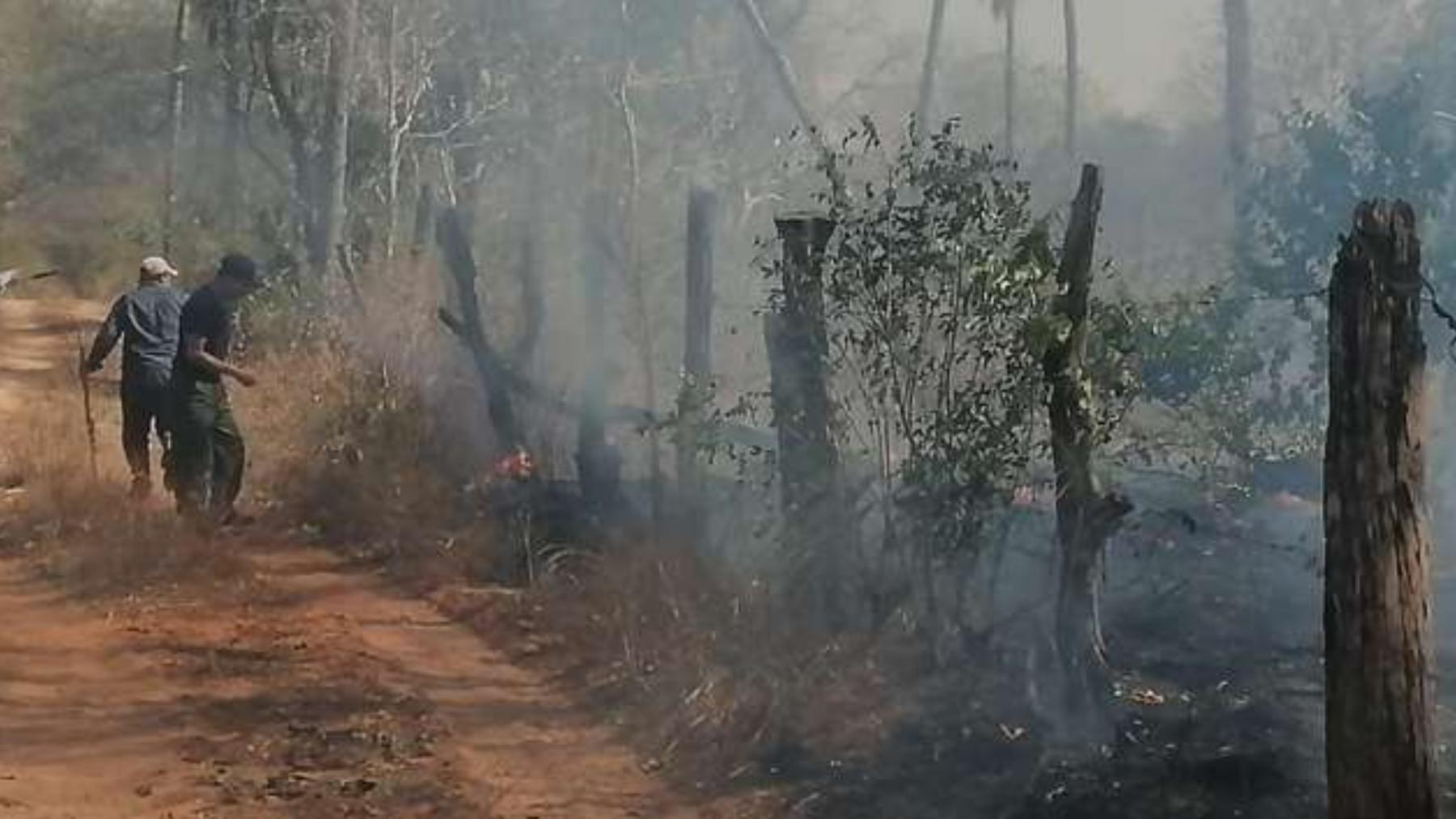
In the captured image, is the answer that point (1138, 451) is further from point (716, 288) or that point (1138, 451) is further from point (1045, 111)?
point (1045, 111)

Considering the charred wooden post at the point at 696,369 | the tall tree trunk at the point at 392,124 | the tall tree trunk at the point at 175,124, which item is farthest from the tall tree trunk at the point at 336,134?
the tall tree trunk at the point at 175,124

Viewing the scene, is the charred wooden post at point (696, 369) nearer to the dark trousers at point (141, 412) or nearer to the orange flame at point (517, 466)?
the orange flame at point (517, 466)

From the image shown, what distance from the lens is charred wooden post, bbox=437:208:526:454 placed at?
867cm

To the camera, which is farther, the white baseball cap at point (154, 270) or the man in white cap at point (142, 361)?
A: the white baseball cap at point (154, 270)

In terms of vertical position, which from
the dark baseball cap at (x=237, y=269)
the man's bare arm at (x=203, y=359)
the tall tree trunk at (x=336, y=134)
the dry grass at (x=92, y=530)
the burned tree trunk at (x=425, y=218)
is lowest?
the dry grass at (x=92, y=530)

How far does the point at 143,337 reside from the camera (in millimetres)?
8141

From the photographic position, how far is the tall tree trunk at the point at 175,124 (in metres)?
22.0

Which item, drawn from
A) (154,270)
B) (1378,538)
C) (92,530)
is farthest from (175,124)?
(1378,538)

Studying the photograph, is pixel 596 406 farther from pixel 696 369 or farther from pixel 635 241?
pixel 635 241

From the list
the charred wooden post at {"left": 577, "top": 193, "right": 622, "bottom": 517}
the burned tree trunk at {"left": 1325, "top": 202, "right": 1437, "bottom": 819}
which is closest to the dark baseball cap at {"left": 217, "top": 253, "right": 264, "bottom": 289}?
the charred wooden post at {"left": 577, "top": 193, "right": 622, "bottom": 517}

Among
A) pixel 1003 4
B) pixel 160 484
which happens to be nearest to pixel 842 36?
pixel 1003 4

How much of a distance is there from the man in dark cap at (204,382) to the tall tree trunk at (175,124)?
14.4 meters

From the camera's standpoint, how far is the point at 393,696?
228 inches

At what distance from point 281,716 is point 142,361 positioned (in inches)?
127
